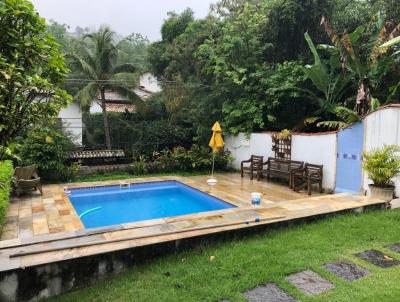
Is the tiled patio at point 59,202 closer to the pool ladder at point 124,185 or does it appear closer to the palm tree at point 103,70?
the pool ladder at point 124,185

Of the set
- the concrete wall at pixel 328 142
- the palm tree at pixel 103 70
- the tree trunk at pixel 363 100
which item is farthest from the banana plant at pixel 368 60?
the palm tree at pixel 103 70

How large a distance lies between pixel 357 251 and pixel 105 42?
1549 cm

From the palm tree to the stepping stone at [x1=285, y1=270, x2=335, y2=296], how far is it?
13.3 m

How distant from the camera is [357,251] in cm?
539

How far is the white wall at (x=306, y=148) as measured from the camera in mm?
10328

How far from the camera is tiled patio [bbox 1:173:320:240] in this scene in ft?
23.0

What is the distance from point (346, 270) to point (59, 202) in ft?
25.5

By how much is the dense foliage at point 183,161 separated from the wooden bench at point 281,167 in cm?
299

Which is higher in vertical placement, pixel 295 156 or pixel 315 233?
pixel 295 156

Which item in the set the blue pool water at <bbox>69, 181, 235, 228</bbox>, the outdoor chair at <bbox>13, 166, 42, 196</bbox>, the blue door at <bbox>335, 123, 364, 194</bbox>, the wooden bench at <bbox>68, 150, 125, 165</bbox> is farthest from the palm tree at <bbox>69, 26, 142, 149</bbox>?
the blue door at <bbox>335, 123, 364, 194</bbox>

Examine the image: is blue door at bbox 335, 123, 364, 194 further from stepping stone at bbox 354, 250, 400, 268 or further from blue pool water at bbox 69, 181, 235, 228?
stepping stone at bbox 354, 250, 400, 268

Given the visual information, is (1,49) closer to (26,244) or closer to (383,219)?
(26,244)

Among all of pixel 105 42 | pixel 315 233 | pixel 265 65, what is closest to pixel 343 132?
pixel 315 233

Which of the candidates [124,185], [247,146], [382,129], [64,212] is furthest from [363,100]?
[64,212]
